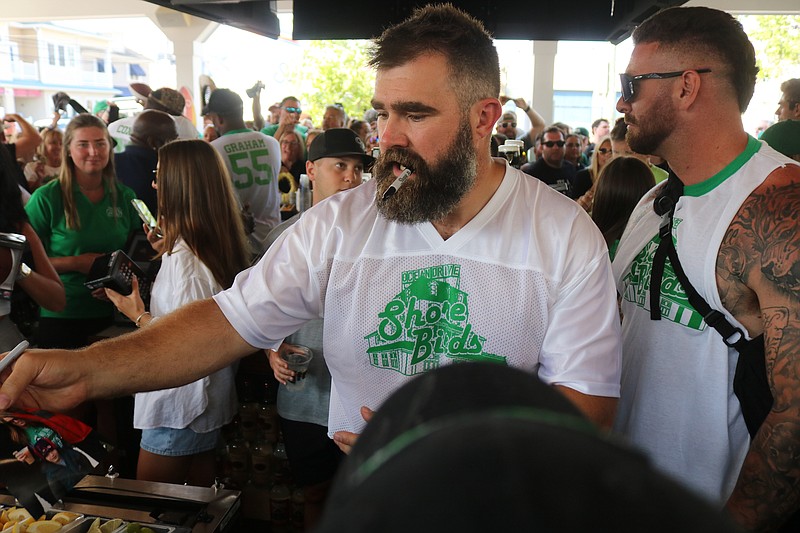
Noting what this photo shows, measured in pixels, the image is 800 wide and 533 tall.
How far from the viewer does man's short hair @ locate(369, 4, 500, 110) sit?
167cm

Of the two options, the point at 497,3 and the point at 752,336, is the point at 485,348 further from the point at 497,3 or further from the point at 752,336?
the point at 497,3

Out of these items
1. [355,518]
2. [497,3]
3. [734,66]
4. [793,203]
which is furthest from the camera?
[497,3]

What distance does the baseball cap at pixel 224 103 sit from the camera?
5509mm

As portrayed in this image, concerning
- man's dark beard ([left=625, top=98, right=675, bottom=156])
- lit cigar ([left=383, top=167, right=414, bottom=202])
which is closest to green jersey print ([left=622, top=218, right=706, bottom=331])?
man's dark beard ([left=625, top=98, right=675, bottom=156])

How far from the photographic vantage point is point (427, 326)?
1.72m

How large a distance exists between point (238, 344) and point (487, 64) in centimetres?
101

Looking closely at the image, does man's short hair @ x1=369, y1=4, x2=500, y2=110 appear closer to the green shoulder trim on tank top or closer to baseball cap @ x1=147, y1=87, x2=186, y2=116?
the green shoulder trim on tank top

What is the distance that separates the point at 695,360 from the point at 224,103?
181 inches

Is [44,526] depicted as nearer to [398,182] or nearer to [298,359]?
[298,359]

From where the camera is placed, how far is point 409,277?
172cm

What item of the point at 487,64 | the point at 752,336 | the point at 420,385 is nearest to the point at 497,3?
the point at 487,64

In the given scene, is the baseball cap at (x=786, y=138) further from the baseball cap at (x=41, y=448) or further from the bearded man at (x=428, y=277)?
the baseball cap at (x=41, y=448)

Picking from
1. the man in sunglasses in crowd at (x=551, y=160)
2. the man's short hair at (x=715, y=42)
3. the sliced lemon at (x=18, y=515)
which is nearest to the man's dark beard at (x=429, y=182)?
the man's short hair at (x=715, y=42)

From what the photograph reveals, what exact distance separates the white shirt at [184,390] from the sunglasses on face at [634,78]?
1.98 metres
